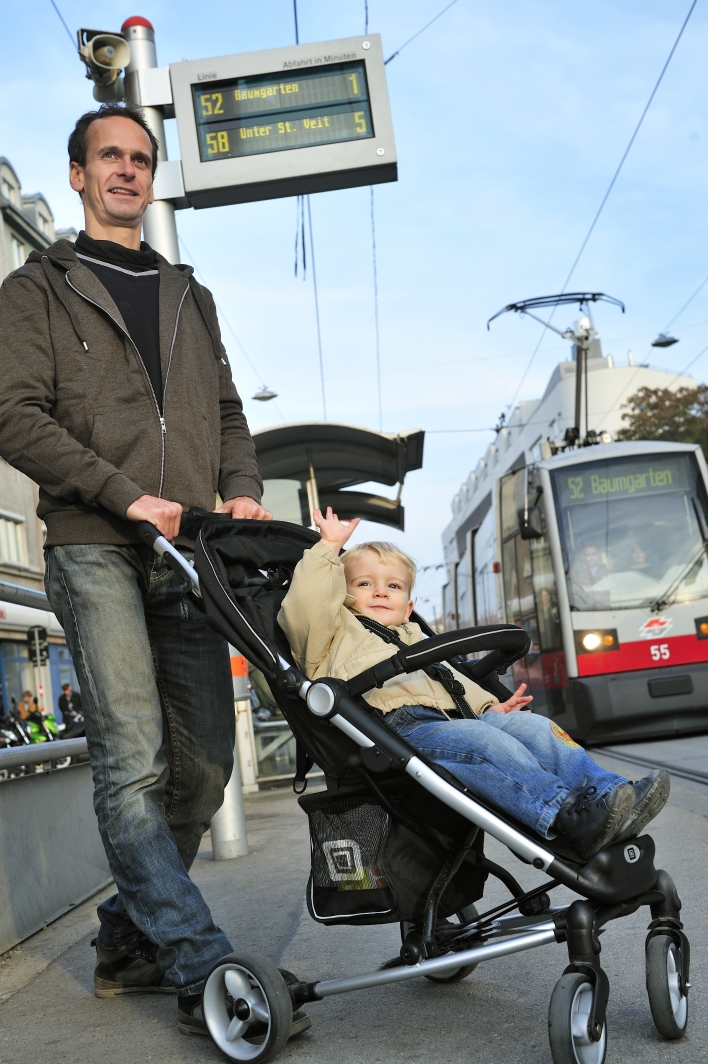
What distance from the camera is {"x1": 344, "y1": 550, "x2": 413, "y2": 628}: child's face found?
10.8 ft

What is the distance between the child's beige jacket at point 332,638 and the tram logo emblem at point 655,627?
339 inches

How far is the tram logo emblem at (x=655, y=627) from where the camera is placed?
37.0 ft

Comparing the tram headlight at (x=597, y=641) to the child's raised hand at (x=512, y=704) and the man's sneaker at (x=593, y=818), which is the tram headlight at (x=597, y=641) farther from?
the man's sneaker at (x=593, y=818)

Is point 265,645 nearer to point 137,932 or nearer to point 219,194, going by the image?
point 137,932

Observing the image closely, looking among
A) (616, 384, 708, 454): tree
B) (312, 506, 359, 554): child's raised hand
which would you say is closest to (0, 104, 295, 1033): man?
(312, 506, 359, 554): child's raised hand

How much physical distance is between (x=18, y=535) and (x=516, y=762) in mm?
34011

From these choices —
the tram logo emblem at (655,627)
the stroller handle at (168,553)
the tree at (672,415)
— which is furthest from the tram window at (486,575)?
the tree at (672,415)

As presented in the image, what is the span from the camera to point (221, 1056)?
9.32 ft

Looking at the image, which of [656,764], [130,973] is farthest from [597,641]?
[130,973]

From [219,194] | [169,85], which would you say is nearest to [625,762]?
[219,194]

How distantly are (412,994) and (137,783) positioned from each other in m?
0.99

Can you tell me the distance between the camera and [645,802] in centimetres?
260

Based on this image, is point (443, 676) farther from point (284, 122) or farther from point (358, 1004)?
point (284, 122)

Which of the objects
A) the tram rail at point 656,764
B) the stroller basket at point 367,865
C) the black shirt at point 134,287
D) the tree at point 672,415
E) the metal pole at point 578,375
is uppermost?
the tree at point 672,415
